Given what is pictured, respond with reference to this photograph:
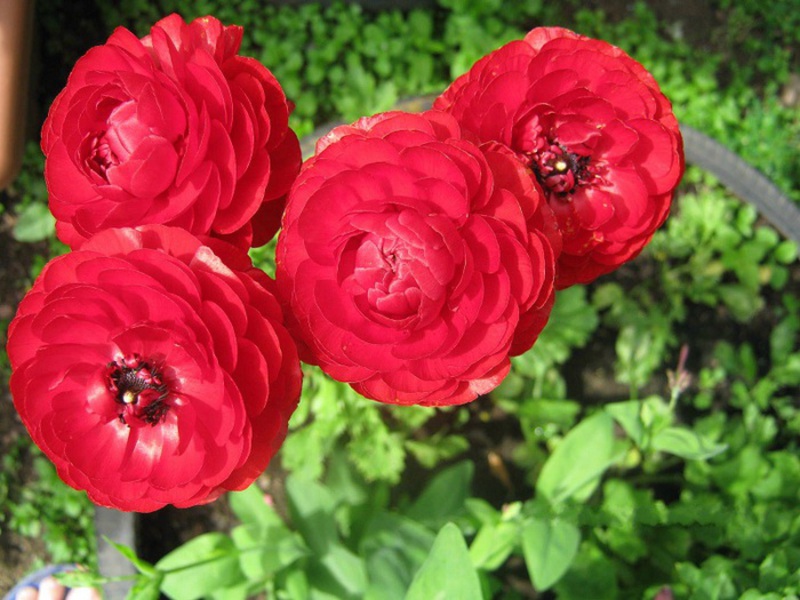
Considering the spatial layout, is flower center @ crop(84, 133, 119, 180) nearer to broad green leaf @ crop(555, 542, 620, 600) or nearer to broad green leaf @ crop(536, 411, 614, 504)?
broad green leaf @ crop(536, 411, 614, 504)

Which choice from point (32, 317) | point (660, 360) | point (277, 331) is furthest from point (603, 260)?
point (660, 360)

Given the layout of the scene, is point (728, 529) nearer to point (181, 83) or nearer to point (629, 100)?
point (629, 100)

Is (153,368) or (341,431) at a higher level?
(153,368)

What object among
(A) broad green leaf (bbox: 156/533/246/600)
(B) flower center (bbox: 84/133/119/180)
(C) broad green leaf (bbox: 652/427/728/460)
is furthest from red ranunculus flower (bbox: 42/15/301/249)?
(C) broad green leaf (bbox: 652/427/728/460)

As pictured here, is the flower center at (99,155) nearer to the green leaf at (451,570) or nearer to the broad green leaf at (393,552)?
the green leaf at (451,570)

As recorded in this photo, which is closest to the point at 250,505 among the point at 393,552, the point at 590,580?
the point at 393,552

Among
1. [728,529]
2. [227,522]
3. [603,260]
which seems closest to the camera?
[603,260]

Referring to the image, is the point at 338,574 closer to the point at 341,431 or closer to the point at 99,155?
the point at 341,431
